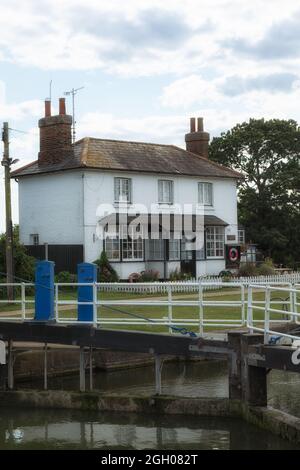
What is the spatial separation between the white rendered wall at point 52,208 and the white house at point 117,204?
5cm

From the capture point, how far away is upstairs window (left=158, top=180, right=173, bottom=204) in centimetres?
3947

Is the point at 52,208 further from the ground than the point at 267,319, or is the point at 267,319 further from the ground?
the point at 52,208

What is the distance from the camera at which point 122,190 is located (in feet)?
124

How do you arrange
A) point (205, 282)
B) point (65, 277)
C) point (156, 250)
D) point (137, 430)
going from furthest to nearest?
1. point (156, 250)
2. point (65, 277)
3. point (205, 282)
4. point (137, 430)

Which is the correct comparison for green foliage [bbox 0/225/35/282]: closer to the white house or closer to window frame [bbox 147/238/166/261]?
the white house

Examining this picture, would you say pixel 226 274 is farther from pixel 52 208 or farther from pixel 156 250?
pixel 52 208

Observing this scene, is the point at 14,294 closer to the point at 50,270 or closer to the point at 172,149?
the point at 50,270

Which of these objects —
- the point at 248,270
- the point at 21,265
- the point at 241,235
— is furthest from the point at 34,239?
the point at 241,235

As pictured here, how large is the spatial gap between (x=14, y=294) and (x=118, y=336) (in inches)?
535

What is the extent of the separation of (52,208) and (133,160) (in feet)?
16.4

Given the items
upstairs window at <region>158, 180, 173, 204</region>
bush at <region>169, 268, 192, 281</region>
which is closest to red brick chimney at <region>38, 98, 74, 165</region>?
upstairs window at <region>158, 180, 173, 204</region>

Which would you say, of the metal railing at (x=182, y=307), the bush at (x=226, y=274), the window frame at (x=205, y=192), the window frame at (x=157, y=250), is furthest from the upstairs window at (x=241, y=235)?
the metal railing at (x=182, y=307)

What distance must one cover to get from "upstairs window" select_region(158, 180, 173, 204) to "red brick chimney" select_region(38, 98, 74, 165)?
5.11 metres
